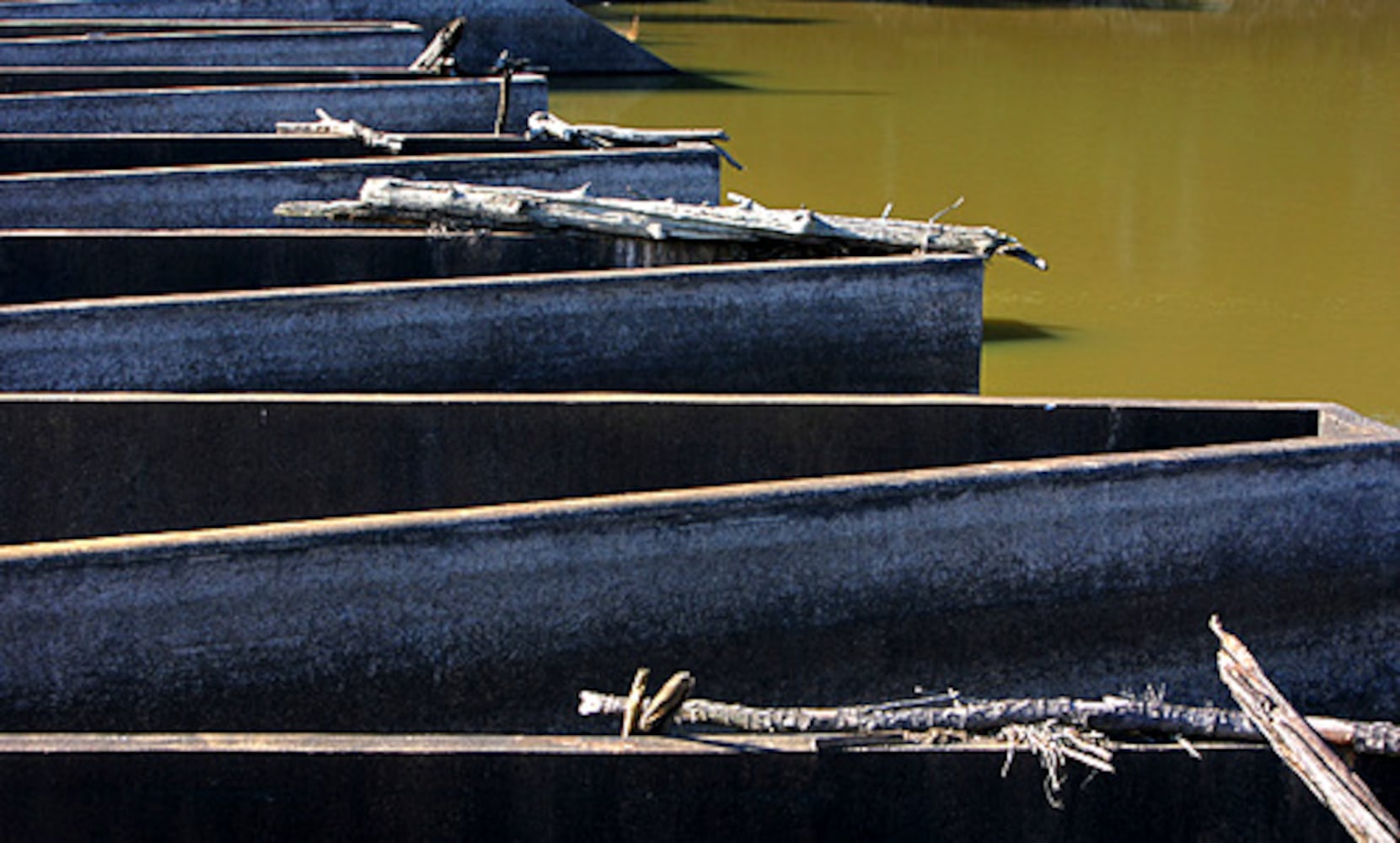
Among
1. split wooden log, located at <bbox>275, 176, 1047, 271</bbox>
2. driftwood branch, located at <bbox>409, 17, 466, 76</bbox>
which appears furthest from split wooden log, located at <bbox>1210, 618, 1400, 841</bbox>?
driftwood branch, located at <bbox>409, 17, 466, 76</bbox>

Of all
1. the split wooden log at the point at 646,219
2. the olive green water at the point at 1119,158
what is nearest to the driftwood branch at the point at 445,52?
the olive green water at the point at 1119,158

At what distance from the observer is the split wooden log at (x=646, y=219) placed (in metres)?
8.55

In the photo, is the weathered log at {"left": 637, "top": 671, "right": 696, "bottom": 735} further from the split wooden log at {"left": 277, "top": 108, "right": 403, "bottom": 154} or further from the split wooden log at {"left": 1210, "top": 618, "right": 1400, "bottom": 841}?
the split wooden log at {"left": 277, "top": 108, "right": 403, "bottom": 154}

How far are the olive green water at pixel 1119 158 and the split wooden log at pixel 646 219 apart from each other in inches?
35.7

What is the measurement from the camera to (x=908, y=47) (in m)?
21.4

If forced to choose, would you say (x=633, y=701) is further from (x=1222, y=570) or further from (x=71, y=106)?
(x=71, y=106)

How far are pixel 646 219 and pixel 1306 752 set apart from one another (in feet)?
15.9

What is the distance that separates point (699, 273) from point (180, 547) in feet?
10.1

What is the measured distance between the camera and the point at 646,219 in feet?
28.1

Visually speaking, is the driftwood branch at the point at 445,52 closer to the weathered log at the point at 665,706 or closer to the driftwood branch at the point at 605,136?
the driftwood branch at the point at 605,136

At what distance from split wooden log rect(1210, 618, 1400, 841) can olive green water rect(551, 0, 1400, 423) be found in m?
4.65

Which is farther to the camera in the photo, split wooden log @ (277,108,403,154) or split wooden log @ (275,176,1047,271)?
split wooden log @ (277,108,403,154)

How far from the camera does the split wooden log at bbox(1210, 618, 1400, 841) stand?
400 cm

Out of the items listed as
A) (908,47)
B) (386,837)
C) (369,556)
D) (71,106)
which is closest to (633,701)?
(386,837)
